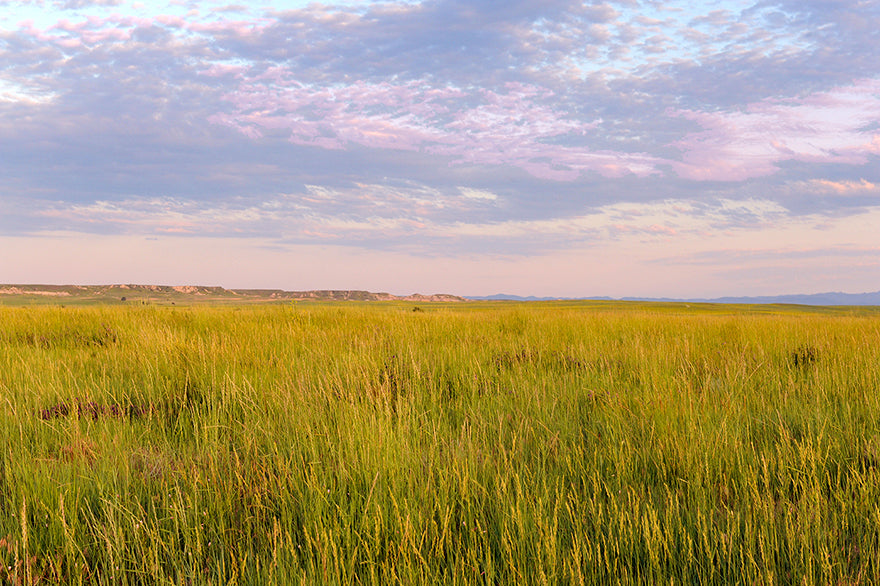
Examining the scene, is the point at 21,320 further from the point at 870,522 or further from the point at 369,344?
the point at 870,522

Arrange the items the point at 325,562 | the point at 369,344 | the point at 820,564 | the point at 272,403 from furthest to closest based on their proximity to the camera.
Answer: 1. the point at 369,344
2. the point at 272,403
3. the point at 820,564
4. the point at 325,562

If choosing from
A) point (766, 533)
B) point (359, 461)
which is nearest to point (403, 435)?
point (359, 461)

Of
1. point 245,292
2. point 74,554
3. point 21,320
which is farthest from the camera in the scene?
point 245,292

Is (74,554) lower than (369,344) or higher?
lower

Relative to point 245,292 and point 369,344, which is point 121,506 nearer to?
point 369,344

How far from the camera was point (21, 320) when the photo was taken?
382 inches

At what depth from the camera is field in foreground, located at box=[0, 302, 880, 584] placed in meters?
2.03

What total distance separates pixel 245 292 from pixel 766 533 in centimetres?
14889

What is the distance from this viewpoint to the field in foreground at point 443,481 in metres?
2.03

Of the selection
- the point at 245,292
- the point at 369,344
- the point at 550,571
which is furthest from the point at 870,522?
the point at 245,292

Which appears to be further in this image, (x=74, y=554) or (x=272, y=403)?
(x=272, y=403)

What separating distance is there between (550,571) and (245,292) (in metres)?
149

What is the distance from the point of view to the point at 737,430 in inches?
128

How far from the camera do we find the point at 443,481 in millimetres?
2430
